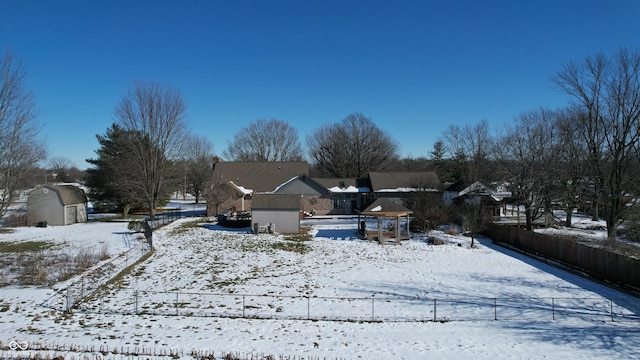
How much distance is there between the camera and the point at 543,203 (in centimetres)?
3581

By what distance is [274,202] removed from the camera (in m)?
33.6

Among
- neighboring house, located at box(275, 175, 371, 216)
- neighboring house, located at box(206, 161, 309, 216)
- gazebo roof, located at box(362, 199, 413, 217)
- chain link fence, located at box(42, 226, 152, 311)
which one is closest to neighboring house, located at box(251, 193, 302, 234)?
gazebo roof, located at box(362, 199, 413, 217)

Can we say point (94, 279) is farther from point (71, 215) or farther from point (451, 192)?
point (451, 192)

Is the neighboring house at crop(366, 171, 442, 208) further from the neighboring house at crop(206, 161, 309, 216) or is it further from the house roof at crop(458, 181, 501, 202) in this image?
the neighboring house at crop(206, 161, 309, 216)

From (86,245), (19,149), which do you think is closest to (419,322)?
(86,245)

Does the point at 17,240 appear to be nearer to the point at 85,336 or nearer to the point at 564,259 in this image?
the point at 85,336

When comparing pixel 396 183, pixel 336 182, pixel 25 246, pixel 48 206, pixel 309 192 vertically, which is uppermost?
pixel 336 182

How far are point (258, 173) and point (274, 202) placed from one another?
18951 millimetres

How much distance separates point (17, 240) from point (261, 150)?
53.2 m

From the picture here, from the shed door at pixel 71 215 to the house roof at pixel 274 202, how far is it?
1966 centimetres

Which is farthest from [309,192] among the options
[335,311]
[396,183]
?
[335,311]

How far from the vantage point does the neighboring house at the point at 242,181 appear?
1778 inches

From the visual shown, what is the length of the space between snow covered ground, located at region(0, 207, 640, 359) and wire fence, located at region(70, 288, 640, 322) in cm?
7

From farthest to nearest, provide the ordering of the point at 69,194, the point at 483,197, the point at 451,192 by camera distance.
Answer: the point at 451,192
the point at 483,197
the point at 69,194
